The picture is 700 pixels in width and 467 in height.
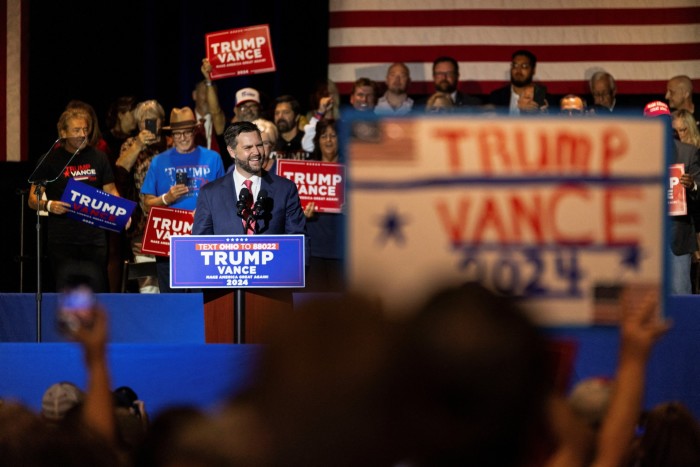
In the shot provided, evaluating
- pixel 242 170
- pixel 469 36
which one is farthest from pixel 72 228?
pixel 469 36

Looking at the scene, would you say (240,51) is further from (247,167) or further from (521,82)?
(247,167)

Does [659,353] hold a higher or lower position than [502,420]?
lower

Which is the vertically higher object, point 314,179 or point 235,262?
point 314,179

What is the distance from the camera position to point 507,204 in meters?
2.06

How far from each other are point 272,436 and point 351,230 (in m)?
1.04

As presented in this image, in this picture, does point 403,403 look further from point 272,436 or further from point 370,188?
point 370,188

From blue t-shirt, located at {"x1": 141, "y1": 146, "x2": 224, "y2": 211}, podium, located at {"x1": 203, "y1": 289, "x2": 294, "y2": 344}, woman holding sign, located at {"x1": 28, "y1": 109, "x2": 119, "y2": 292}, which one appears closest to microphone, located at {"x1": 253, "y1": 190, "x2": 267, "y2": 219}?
podium, located at {"x1": 203, "y1": 289, "x2": 294, "y2": 344}

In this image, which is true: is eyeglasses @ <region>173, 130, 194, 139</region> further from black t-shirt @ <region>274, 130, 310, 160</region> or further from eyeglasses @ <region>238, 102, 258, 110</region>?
eyeglasses @ <region>238, 102, 258, 110</region>

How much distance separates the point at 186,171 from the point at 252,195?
1.63m

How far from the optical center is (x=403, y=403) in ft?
3.63

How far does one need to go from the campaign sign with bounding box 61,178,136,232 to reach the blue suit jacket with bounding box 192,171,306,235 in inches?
35.9

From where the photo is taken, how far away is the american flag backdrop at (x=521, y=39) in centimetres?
A: 1062

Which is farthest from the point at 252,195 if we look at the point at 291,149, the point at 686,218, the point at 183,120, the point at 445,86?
the point at 445,86

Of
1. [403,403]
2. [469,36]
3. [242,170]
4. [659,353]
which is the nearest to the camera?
[403,403]
